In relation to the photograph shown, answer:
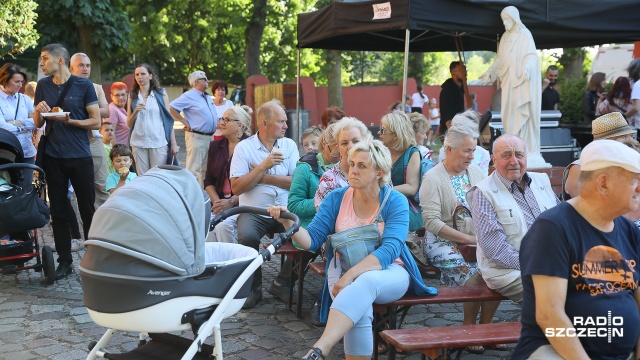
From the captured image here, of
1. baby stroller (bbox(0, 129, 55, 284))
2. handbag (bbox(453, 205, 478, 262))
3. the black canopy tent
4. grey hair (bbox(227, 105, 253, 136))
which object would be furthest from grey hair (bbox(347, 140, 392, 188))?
the black canopy tent

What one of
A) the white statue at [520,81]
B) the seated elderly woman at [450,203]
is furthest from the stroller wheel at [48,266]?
the white statue at [520,81]

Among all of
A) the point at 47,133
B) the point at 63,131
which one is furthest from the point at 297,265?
the point at 47,133

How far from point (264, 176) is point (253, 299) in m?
1.06

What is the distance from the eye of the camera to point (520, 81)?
985 centimetres

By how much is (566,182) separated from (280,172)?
251cm

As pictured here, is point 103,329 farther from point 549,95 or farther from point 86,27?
point 86,27

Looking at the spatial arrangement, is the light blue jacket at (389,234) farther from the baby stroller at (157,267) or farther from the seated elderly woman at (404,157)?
the seated elderly woman at (404,157)

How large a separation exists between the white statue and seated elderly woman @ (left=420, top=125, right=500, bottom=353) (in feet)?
13.7

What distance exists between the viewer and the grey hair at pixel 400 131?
629 cm

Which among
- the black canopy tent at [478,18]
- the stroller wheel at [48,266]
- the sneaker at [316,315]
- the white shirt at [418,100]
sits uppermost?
the black canopy tent at [478,18]

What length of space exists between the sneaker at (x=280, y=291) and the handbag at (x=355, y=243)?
71.5 inches

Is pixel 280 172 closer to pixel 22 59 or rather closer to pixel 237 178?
pixel 237 178

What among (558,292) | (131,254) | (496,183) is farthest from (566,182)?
(131,254)

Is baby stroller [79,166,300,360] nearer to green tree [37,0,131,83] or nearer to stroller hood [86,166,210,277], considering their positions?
stroller hood [86,166,210,277]
